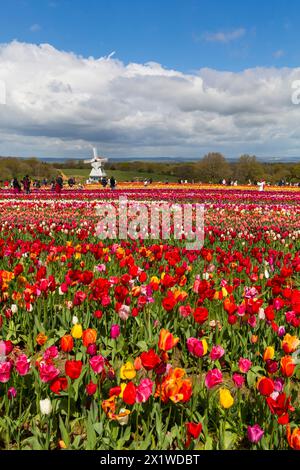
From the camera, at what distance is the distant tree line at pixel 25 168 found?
81.5m

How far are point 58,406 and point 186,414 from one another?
88cm

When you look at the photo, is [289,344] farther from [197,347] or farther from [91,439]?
[91,439]

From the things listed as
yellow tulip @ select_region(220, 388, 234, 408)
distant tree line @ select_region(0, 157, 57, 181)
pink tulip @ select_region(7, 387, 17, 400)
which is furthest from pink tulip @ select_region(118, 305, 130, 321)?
distant tree line @ select_region(0, 157, 57, 181)

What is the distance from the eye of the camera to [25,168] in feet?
276

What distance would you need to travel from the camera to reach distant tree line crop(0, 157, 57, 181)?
81.5 m

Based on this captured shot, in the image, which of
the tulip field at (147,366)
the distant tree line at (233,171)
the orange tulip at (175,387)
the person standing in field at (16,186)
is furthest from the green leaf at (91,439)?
the distant tree line at (233,171)

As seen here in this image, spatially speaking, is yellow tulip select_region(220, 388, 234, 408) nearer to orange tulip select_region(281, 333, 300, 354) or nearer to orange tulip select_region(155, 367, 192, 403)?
orange tulip select_region(155, 367, 192, 403)

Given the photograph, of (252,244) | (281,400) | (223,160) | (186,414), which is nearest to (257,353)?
(186,414)

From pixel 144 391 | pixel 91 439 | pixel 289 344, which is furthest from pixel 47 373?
pixel 289 344

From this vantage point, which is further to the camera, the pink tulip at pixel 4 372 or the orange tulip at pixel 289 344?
the orange tulip at pixel 289 344

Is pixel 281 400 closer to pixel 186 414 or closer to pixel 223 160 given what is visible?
pixel 186 414

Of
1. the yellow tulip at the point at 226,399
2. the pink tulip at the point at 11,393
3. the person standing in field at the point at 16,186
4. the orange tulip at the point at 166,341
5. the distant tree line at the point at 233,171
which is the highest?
the distant tree line at the point at 233,171

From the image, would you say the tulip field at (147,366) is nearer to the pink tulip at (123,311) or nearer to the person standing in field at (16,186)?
the pink tulip at (123,311)

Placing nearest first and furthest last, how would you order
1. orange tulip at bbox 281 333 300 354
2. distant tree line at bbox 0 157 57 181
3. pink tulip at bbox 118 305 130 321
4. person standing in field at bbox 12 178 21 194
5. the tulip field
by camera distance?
1. the tulip field
2. orange tulip at bbox 281 333 300 354
3. pink tulip at bbox 118 305 130 321
4. person standing in field at bbox 12 178 21 194
5. distant tree line at bbox 0 157 57 181
